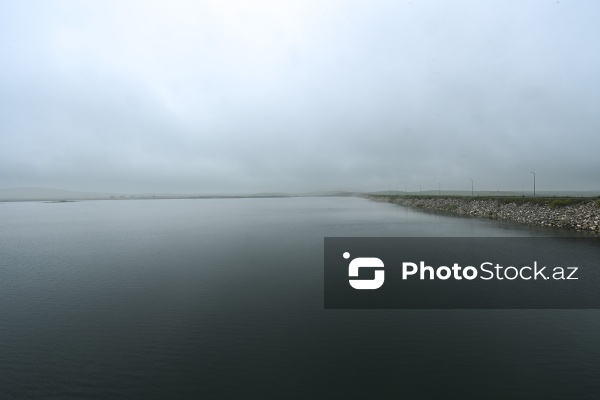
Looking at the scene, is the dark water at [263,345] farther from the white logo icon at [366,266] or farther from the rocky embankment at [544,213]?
the rocky embankment at [544,213]

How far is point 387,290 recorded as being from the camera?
1888cm

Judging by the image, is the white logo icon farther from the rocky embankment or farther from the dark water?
the rocky embankment

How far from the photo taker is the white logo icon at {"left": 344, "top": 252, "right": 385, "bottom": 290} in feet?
65.7

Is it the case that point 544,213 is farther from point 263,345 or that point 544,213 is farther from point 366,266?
point 263,345

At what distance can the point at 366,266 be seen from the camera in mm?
24781

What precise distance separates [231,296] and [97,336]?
672cm

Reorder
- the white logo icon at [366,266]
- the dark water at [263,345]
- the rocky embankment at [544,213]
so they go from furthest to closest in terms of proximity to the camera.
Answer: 1. the rocky embankment at [544,213]
2. the white logo icon at [366,266]
3. the dark water at [263,345]

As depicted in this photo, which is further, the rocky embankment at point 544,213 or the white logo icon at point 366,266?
the rocky embankment at point 544,213

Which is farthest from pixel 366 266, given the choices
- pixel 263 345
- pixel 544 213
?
pixel 544 213

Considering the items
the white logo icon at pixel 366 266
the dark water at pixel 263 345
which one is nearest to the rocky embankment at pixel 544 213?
the white logo icon at pixel 366 266

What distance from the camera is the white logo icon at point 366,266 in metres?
20.0

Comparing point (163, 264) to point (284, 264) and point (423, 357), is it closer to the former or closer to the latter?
point (284, 264)

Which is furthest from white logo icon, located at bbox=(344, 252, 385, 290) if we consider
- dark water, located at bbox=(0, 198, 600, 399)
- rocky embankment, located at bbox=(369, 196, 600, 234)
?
rocky embankment, located at bbox=(369, 196, 600, 234)

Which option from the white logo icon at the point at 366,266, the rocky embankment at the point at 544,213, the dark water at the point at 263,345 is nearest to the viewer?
the dark water at the point at 263,345
